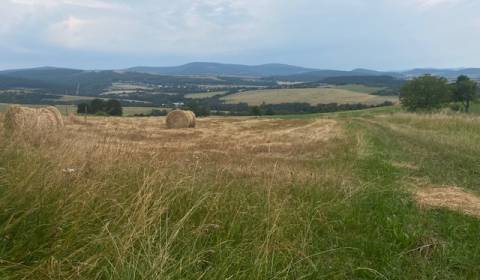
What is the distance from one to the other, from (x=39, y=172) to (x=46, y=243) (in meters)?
1.25

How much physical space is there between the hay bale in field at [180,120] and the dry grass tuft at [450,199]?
18825 mm

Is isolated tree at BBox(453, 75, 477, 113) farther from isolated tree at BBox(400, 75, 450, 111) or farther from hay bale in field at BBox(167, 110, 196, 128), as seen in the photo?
hay bale in field at BBox(167, 110, 196, 128)

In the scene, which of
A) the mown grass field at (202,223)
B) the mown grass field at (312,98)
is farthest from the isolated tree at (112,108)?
the mown grass field at (202,223)

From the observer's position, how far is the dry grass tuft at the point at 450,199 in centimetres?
751

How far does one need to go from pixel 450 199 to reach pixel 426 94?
5122cm

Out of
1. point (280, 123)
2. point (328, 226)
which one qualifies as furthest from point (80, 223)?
point (280, 123)

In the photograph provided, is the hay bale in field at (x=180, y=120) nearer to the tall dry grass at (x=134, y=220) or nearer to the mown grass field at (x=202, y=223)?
the mown grass field at (x=202, y=223)

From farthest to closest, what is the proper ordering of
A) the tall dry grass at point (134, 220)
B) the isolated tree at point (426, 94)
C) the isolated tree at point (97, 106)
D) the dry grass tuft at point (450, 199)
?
the isolated tree at point (426, 94) → the isolated tree at point (97, 106) → the dry grass tuft at point (450, 199) → the tall dry grass at point (134, 220)

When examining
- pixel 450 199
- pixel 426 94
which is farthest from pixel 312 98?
pixel 450 199

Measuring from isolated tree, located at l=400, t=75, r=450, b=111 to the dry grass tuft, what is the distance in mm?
49900

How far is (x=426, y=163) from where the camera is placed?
1242cm

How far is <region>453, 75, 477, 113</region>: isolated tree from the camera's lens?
6019cm

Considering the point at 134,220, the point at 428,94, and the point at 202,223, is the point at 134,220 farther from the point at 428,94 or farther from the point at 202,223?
the point at 428,94

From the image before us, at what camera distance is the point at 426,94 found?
5622 cm
